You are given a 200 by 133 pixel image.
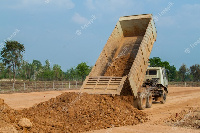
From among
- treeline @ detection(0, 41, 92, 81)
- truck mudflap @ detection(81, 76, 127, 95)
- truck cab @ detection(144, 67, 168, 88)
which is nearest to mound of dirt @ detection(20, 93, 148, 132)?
truck mudflap @ detection(81, 76, 127, 95)

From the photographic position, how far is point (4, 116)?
6598 mm

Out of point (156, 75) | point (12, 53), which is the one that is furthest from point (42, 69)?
point (156, 75)

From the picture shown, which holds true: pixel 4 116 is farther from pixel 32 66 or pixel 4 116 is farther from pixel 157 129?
pixel 32 66

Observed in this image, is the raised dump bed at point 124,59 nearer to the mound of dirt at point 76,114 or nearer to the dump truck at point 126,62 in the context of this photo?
the dump truck at point 126,62

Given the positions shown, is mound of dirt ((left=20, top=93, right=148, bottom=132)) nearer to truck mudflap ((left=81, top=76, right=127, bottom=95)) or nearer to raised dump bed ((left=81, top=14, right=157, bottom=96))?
truck mudflap ((left=81, top=76, right=127, bottom=95))

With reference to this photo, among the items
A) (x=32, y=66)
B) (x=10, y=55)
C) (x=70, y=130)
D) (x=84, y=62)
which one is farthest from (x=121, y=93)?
(x=32, y=66)

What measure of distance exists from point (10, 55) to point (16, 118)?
103 ft

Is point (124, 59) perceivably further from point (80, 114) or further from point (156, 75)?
point (80, 114)

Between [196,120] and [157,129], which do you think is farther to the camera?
[196,120]

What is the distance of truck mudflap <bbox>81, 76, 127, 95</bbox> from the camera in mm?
10586

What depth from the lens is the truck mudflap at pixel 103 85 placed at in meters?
10.6

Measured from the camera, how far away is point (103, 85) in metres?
11.0

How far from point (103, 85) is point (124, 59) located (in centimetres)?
259

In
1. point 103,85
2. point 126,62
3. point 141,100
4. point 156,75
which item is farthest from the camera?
point 156,75
